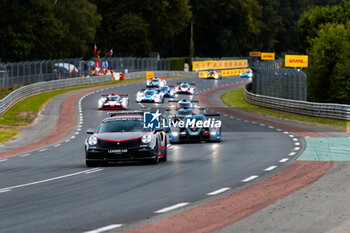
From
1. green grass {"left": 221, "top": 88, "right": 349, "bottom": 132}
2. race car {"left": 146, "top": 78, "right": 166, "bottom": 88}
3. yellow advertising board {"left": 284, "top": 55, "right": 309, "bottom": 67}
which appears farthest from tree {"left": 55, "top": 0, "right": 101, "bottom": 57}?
yellow advertising board {"left": 284, "top": 55, "right": 309, "bottom": 67}

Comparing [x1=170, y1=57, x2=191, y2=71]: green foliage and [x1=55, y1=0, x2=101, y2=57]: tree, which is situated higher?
[x1=55, y1=0, x2=101, y2=57]: tree

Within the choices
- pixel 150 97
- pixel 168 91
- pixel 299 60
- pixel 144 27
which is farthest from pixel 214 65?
pixel 150 97

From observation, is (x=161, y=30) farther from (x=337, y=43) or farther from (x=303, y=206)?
(x=303, y=206)

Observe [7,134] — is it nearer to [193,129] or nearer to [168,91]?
[193,129]

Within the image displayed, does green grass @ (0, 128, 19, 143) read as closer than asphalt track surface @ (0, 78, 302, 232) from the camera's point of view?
No

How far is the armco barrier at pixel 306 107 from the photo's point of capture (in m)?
37.6

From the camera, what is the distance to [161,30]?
410 feet

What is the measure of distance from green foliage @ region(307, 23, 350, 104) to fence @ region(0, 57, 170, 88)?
75.7 ft

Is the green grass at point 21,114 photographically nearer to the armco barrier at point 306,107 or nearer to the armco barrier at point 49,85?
the armco barrier at point 49,85

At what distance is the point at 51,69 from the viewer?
68438 millimetres

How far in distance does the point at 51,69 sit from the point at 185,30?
240 ft

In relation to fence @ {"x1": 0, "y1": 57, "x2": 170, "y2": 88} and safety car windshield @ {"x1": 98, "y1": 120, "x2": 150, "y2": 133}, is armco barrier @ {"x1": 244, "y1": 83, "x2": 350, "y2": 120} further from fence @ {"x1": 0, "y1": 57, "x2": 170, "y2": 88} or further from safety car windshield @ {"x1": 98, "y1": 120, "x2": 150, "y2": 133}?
safety car windshield @ {"x1": 98, "y1": 120, "x2": 150, "y2": 133}

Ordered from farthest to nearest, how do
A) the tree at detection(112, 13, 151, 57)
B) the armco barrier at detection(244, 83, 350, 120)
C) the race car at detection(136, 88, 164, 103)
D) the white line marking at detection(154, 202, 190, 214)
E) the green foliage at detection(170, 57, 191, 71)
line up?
the green foliage at detection(170, 57, 191, 71), the tree at detection(112, 13, 151, 57), the race car at detection(136, 88, 164, 103), the armco barrier at detection(244, 83, 350, 120), the white line marking at detection(154, 202, 190, 214)

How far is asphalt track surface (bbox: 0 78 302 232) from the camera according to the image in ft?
34.8
